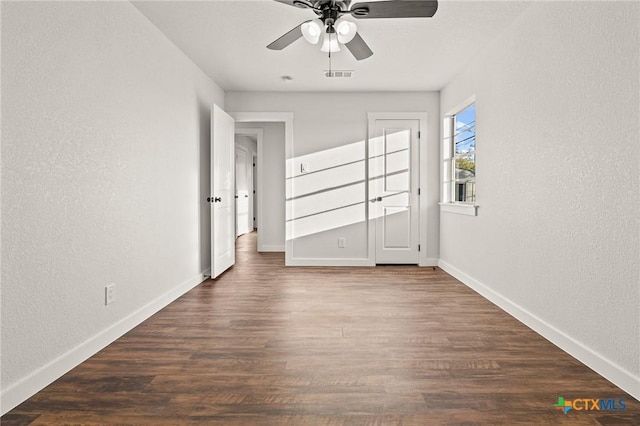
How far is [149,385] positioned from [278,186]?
16.4 ft

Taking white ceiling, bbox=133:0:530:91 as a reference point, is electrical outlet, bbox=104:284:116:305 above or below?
below

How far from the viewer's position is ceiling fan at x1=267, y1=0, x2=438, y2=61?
218 cm

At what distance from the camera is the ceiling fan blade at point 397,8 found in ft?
7.03

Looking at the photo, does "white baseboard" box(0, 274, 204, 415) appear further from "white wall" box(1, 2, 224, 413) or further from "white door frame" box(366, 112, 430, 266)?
"white door frame" box(366, 112, 430, 266)

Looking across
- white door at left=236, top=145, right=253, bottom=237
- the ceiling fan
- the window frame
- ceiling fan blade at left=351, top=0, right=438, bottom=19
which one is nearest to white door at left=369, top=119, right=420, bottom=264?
the window frame

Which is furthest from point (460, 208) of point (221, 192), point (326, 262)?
point (221, 192)

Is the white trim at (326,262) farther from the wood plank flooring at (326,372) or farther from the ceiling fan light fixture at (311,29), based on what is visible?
the ceiling fan light fixture at (311,29)

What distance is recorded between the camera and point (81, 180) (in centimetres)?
226

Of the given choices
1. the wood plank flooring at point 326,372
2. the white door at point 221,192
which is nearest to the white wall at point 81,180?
the wood plank flooring at point 326,372

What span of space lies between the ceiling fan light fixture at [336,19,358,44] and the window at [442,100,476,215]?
79.9 inches

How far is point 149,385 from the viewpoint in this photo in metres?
1.95

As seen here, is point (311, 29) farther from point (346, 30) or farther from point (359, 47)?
point (359, 47)

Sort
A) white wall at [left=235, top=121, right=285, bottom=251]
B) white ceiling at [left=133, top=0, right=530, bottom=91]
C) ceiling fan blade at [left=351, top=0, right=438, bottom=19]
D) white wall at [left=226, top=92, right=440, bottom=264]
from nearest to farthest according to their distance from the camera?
ceiling fan blade at [left=351, top=0, right=438, bottom=19] → white ceiling at [left=133, top=0, right=530, bottom=91] → white wall at [left=226, top=92, right=440, bottom=264] → white wall at [left=235, top=121, right=285, bottom=251]

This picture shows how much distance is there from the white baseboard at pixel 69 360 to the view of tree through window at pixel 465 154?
3.30 meters
